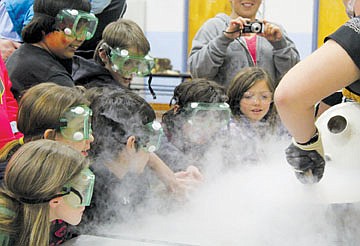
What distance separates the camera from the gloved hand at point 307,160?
100cm

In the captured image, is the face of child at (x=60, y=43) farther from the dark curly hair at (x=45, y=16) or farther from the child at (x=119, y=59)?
the child at (x=119, y=59)

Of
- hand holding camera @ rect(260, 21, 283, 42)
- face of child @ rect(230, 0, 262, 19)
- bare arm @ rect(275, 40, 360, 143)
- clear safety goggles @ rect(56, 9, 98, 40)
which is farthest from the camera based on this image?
face of child @ rect(230, 0, 262, 19)

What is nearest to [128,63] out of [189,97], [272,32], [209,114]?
[189,97]

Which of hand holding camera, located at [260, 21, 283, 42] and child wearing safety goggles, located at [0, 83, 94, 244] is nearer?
child wearing safety goggles, located at [0, 83, 94, 244]

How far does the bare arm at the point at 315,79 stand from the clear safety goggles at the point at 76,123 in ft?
1.48

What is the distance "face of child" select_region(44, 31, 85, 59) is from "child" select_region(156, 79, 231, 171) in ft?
1.15

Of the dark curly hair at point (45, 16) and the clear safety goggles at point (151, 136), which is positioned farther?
the dark curly hair at point (45, 16)

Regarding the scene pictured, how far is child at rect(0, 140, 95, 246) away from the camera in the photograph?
88 cm

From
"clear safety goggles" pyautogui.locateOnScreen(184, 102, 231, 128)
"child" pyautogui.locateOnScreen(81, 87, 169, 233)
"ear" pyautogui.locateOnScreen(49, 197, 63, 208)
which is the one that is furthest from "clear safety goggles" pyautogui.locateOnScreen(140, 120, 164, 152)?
"ear" pyautogui.locateOnScreen(49, 197, 63, 208)

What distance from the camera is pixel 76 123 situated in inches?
47.1

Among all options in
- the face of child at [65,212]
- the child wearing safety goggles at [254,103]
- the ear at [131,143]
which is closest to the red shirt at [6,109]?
the ear at [131,143]

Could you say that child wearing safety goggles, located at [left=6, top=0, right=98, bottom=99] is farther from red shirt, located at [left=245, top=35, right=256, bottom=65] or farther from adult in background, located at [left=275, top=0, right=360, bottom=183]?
adult in background, located at [left=275, top=0, right=360, bottom=183]

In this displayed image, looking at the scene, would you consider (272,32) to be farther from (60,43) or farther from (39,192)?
(39,192)

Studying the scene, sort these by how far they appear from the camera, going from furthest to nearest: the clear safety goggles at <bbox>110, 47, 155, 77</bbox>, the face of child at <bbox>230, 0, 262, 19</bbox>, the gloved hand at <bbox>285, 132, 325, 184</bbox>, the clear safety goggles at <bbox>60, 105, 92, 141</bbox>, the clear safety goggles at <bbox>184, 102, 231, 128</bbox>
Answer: the face of child at <bbox>230, 0, 262, 19</bbox>, the clear safety goggles at <bbox>110, 47, 155, 77</bbox>, the clear safety goggles at <bbox>184, 102, 231, 128</bbox>, the clear safety goggles at <bbox>60, 105, 92, 141</bbox>, the gloved hand at <bbox>285, 132, 325, 184</bbox>
